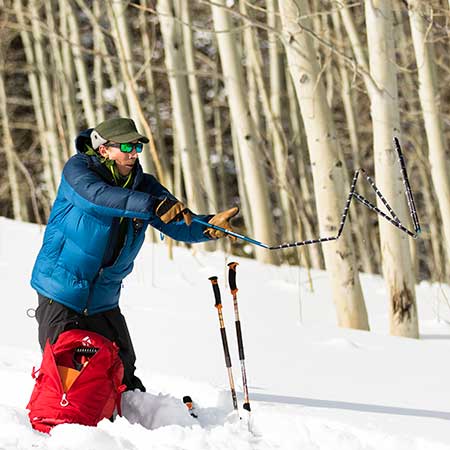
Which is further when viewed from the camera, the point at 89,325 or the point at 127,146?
the point at 89,325

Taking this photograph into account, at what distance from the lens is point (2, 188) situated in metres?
24.8

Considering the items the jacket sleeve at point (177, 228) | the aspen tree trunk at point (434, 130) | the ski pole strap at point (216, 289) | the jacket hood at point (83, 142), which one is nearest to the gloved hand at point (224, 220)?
the jacket sleeve at point (177, 228)

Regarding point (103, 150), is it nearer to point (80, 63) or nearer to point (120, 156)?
point (120, 156)

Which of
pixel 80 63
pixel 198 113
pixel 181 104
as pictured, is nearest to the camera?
pixel 181 104

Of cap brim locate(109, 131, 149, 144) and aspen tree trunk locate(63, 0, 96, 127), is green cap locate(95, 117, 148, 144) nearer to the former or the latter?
cap brim locate(109, 131, 149, 144)

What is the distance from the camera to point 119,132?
4.74 meters

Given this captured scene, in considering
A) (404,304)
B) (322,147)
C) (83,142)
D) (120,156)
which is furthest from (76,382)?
(404,304)

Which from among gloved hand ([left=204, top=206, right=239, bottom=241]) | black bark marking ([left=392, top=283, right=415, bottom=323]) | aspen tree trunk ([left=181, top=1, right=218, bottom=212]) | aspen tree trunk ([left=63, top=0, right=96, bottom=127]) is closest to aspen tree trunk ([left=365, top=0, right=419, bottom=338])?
black bark marking ([left=392, top=283, right=415, bottom=323])

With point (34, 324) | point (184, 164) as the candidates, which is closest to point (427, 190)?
point (184, 164)

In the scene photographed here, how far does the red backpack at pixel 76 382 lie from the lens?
4.55m

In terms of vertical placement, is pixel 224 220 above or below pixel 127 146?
below

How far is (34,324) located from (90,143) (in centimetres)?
272

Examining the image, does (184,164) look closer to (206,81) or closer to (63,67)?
(63,67)

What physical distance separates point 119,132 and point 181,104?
7.15 meters
